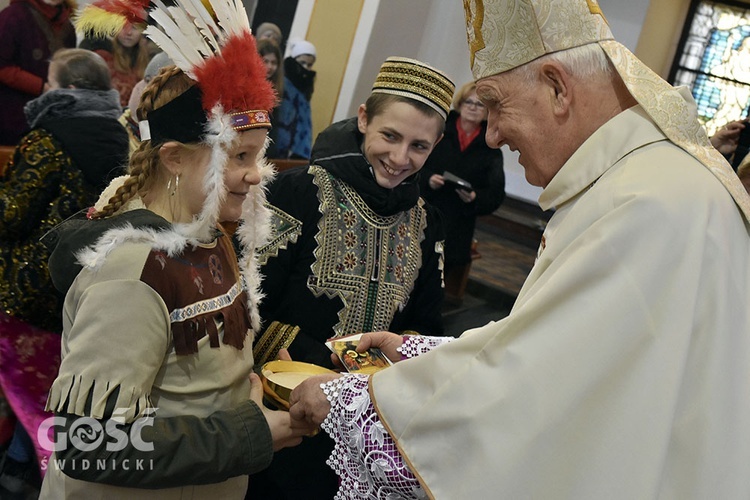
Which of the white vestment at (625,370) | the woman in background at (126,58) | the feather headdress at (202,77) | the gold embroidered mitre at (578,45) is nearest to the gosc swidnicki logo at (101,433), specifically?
the feather headdress at (202,77)

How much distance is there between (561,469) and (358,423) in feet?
1.55

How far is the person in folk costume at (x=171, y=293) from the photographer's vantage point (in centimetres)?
153

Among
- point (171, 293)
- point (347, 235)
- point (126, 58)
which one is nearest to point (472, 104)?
point (126, 58)

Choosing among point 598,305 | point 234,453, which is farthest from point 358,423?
point 598,305

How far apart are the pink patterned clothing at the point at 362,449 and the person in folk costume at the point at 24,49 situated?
344 cm

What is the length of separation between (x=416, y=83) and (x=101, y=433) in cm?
149

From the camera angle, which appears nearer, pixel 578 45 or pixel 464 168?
pixel 578 45

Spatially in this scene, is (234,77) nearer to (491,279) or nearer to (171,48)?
(171,48)

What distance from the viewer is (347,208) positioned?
2.58 meters

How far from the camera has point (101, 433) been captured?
61.6 inches

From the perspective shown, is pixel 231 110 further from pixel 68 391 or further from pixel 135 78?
pixel 135 78

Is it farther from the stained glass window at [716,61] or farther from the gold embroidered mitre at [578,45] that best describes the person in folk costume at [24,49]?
the stained glass window at [716,61]

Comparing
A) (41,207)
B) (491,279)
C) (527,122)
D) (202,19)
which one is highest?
(202,19)

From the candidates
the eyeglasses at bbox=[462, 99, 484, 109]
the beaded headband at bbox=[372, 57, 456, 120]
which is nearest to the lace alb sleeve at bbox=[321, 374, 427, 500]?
the beaded headband at bbox=[372, 57, 456, 120]
